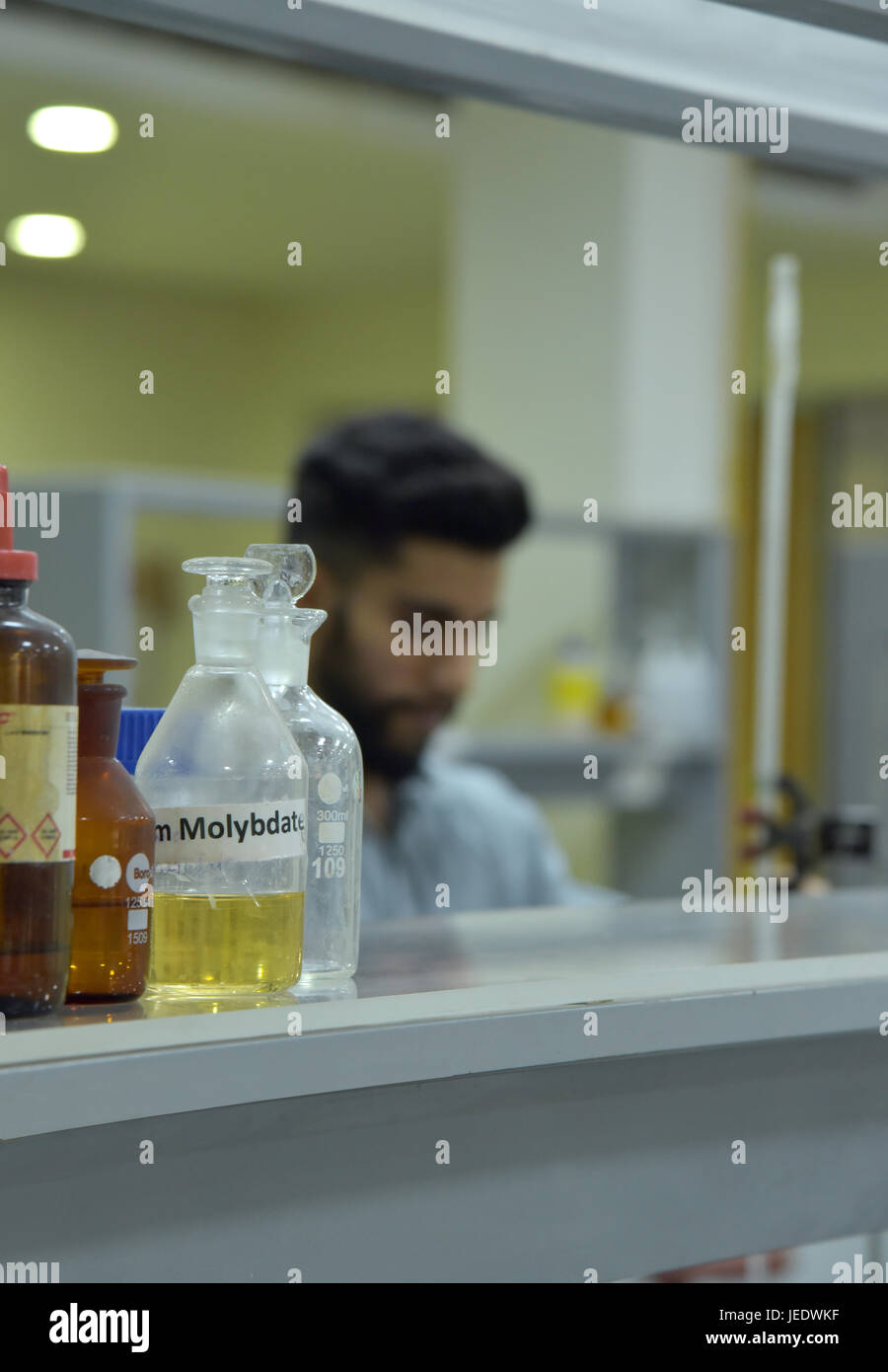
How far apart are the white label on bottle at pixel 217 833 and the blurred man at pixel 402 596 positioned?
3.89ft

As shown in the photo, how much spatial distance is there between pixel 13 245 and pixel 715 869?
2972 millimetres

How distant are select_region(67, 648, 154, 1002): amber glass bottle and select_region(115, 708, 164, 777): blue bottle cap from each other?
0.04 m

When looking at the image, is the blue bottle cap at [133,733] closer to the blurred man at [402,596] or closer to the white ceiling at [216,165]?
the blurred man at [402,596]

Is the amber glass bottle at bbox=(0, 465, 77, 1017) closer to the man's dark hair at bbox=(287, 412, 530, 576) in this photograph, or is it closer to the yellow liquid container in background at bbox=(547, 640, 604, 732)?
the man's dark hair at bbox=(287, 412, 530, 576)

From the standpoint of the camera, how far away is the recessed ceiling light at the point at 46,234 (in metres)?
4.50

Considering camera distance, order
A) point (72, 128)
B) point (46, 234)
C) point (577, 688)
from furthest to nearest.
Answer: point (46, 234) < point (577, 688) < point (72, 128)

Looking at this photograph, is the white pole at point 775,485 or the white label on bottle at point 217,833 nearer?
the white label on bottle at point 217,833

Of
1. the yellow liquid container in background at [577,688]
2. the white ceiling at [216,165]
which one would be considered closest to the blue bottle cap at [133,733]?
the yellow liquid container in background at [577,688]

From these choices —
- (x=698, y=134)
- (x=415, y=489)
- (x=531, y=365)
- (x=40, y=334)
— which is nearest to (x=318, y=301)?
(x=40, y=334)

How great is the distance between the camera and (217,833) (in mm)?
591
